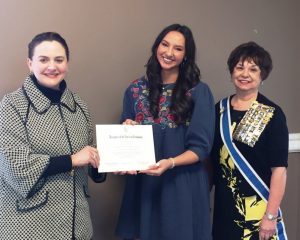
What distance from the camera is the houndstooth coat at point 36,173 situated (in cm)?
123

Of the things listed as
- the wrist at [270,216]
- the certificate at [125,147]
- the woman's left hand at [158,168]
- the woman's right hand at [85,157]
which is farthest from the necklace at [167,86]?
the wrist at [270,216]

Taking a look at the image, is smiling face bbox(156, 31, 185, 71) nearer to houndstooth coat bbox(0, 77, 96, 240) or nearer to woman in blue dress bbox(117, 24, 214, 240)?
woman in blue dress bbox(117, 24, 214, 240)

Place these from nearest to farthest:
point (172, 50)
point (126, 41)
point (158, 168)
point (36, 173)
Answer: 1. point (36, 173)
2. point (158, 168)
3. point (172, 50)
4. point (126, 41)

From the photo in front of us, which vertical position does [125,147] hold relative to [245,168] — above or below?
above

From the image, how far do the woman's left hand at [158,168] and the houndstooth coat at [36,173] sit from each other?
10.6 inches

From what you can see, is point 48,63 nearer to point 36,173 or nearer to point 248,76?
point 36,173

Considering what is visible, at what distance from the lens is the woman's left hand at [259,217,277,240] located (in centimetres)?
162

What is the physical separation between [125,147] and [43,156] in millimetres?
317

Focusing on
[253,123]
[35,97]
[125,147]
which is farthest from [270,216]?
[35,97]

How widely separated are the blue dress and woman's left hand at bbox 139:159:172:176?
0.25ft

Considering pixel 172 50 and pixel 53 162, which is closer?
pixel 53 162

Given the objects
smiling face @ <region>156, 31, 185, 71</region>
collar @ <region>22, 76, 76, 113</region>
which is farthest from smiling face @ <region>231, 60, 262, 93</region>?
collar @ <region>22, 76, 76, 113</region>

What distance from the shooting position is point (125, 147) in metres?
1.44

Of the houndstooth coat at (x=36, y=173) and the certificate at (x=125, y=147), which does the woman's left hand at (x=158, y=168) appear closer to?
the certificate at (x=125, y=147)
